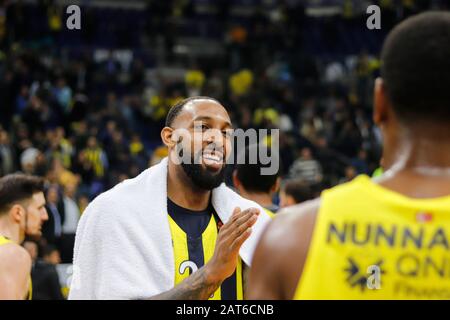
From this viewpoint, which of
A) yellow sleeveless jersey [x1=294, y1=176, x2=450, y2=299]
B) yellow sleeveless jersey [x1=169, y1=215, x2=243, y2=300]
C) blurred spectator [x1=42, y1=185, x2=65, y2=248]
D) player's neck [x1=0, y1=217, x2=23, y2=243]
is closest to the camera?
yellow sleeveless jersey [x1=294, y1=176, x2=450, y2=299]

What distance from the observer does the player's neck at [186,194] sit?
150 inches

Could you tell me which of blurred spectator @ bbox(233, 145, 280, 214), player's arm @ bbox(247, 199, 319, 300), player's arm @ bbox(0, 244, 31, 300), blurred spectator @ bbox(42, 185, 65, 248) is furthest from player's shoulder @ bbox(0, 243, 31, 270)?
blurred spectator @ bbox(42, 185, 65, 248)

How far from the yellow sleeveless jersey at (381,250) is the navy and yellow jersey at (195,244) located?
5.60 ft

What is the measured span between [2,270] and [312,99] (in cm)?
1365

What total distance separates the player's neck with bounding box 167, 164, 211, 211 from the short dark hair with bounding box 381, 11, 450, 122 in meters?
1.99

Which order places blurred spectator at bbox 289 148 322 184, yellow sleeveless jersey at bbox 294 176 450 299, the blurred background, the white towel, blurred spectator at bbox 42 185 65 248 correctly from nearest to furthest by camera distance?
yellow sleeveless jersey at bbox 294 176 450 299 → the white towel → blurred spectator at bbox 42 185 65 248 → blurred spectator at bbox 289 148 322 184 → the blurred background

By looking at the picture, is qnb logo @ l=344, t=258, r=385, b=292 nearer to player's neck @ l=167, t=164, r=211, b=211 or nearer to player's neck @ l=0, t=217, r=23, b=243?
player's neck @ l=167, t=164, r=211, b=211

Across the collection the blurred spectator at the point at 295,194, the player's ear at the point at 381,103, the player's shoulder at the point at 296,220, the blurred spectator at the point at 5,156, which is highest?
the player's ear at the point at 381,103

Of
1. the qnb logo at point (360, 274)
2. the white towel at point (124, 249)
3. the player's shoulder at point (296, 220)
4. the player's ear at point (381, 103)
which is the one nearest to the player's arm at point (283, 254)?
the player's shoulder at point (296, 220)

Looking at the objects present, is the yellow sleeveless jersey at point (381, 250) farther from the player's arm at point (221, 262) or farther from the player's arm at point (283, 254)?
the player's arm at point (221, 262)

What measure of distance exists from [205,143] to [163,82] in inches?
553

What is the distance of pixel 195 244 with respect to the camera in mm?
3672

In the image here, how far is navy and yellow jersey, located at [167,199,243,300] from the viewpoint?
3586 mm
